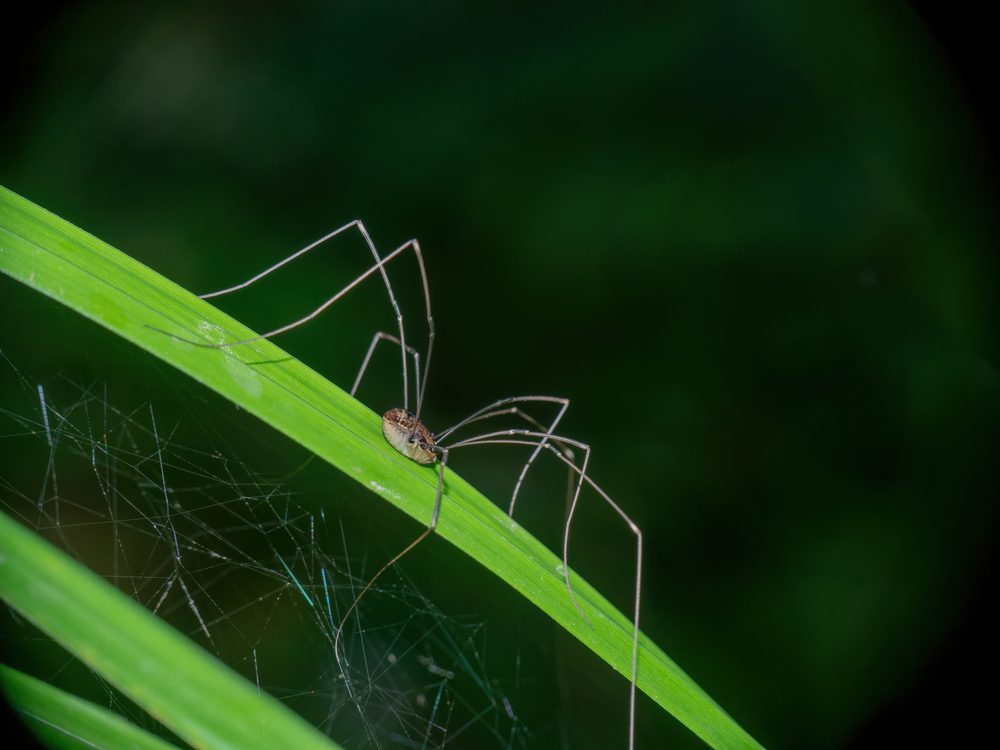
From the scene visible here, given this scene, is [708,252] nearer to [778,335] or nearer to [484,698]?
[778,335]

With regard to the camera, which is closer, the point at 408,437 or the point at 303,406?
the point at 303,406

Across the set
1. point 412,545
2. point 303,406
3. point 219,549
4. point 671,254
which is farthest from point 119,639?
point 671,254

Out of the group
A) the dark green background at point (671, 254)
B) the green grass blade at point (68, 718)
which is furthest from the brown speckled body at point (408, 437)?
the dark green background at point (671, 254)

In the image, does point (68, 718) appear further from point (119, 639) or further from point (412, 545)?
point (412, 545)

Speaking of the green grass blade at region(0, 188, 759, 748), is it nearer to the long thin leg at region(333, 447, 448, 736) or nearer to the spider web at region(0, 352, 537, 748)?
the long thin leg at region(333, 447, 448, 736)

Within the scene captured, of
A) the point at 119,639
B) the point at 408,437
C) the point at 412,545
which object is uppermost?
the point at 119,639

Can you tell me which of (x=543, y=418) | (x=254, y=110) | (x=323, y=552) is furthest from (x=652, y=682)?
(x=254, y=110)

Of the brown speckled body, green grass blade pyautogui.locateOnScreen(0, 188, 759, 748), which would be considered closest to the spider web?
the brown speckled body
